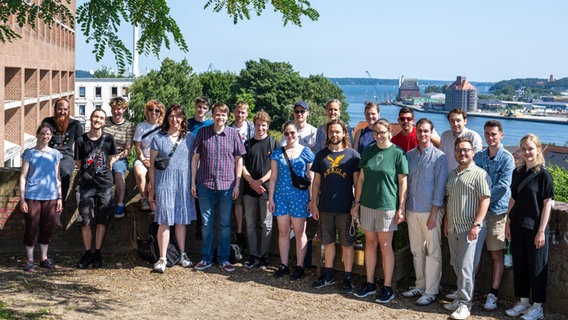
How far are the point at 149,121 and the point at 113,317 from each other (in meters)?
2.80

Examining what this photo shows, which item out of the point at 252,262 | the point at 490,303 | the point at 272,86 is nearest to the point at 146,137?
the point at 252,262

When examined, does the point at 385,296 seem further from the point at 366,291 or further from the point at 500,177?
the point at 500,177

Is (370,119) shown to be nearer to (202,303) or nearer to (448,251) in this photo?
(448,251)

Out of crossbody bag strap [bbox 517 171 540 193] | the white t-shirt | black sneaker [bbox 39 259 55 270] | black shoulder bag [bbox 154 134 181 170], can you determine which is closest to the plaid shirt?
black shoulder bag [bbox 154 134 181 170]

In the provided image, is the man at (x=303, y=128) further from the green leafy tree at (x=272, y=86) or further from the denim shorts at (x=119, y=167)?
the green leafy tree at (x=272, y=86)

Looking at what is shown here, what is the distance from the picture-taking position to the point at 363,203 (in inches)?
276

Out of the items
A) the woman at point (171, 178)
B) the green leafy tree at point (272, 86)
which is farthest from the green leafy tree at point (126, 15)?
the green leafy tree at point (272, 86)

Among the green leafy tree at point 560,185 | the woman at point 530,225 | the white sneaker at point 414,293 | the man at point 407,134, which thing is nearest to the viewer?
the woman at point 530,225

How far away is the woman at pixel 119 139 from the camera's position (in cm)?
815

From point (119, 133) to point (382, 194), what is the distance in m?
3.56

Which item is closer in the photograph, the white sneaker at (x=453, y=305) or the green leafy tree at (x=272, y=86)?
the white sneaker at (x=453, y=305)

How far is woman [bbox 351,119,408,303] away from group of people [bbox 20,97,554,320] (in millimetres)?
12

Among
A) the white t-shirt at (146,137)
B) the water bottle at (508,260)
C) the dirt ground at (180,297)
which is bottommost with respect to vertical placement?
the dirt ground at (180,297)

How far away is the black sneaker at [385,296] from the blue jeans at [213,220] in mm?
2155
